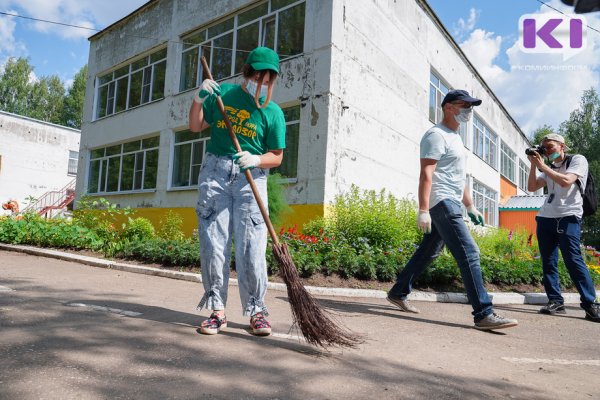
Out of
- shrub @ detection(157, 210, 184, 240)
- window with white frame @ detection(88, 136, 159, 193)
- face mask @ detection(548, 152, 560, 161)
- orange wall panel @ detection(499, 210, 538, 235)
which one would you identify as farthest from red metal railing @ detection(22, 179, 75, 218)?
face mask @ detection(548, 152, 560, 161)

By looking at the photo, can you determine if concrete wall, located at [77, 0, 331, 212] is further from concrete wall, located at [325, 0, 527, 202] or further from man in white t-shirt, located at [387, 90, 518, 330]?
man in white t-shirt, located at [387, 90, 518, 330]

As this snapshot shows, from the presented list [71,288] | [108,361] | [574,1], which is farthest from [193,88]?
[574,1]

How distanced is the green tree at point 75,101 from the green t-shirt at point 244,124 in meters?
49.8

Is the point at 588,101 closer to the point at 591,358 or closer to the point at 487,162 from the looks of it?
the point at 487,162

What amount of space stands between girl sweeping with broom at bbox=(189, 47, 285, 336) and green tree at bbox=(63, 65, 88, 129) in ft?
164

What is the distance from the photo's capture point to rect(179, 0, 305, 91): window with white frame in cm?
1240

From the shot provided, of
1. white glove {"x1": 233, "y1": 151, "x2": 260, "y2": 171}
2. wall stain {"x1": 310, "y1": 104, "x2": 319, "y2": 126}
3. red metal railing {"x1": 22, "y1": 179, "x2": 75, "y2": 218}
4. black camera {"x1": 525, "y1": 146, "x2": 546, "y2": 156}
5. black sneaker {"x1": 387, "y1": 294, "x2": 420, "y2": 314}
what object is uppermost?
wall stain {"x1": 310, "y1": 104, "x2": 319, "y2": 126}

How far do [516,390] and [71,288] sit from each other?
4477 millimetres

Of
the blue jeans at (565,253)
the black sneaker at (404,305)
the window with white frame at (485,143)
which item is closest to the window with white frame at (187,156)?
the black sneaker at (404,305)

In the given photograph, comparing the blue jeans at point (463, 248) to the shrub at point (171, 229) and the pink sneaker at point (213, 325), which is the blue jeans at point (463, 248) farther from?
the shrub at point (171, 229)

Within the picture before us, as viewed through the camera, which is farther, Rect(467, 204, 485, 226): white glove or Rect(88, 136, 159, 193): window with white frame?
Rect(88, 136, 159, 193): window with white frame

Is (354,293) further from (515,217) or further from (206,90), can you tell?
(515,217)

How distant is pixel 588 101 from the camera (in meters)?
44.8

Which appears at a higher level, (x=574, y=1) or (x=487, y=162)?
(x=487, y=162)
